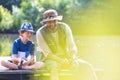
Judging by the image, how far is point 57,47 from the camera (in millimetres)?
3021

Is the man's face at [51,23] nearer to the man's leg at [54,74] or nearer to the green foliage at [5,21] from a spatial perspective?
the man's leg at [54,74]

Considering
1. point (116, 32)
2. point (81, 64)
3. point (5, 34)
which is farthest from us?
point (5, 34)

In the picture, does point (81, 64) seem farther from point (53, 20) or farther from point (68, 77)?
point (53, 20)

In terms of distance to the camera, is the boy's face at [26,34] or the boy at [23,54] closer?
the boy at [23,54]

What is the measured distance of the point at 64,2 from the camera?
36.8 ft

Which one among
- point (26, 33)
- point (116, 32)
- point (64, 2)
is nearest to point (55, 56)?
point (26, 33)

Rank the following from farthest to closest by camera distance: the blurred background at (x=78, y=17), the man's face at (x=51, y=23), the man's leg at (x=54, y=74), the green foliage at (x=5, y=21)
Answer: the green foliage at (x=5, y=21) < the blurred background at (x=78, y=17) < the man's face at (x=51, y=23) < the man's leg at (x=54, y=74)

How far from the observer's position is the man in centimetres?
292

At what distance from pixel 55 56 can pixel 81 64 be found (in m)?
0.21

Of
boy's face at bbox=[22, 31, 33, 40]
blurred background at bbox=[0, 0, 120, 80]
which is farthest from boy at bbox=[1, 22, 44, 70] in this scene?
blurred background at bbox=[0, 0, 120, 80]

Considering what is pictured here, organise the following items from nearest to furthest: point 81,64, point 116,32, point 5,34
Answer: point 81,64 < point 116,32 < point 5,34

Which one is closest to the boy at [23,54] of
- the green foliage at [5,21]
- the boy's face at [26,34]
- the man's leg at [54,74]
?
the boy's face at [26,34]

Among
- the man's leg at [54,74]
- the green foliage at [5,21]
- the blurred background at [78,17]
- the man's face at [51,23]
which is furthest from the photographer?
the green foliage at [5,21]

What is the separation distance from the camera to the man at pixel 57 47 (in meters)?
2.92
